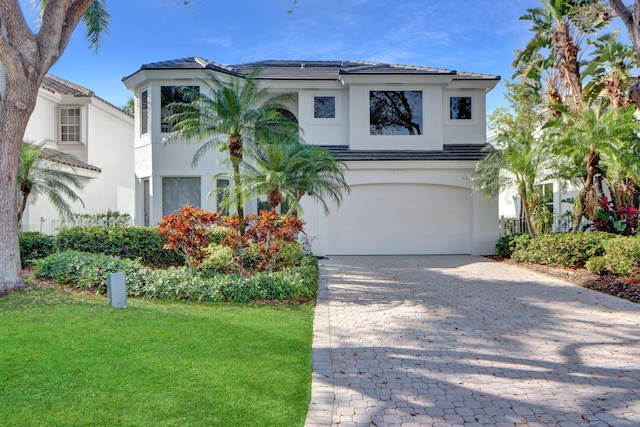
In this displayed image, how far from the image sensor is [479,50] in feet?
62.9

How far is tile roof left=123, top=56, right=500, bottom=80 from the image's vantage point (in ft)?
53.1

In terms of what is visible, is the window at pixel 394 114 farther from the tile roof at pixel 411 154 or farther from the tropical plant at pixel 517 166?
the tropical plant at pixel 517 166

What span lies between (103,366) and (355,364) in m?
2.92

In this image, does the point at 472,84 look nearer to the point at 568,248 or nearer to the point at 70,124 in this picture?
the point at 568,248

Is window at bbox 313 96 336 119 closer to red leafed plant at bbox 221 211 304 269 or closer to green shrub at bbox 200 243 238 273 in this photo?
red leafed plant at bbox 221 211 304 269

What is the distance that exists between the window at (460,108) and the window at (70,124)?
1632 centimetres

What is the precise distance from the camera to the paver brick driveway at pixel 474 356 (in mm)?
4305

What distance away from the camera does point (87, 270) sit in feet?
32.3

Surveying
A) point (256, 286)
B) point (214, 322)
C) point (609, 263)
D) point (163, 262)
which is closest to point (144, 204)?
point (163, 262)

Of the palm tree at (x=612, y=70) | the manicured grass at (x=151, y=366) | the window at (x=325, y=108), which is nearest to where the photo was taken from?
the manicured grass at (x=151, y=366)

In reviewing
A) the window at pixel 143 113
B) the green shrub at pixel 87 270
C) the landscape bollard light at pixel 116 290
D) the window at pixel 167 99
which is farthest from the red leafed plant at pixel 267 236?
the window at pixel 143 113

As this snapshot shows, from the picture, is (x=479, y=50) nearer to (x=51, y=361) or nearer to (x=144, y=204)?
(x=144, y=204)

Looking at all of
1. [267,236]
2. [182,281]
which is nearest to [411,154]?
[267,236]

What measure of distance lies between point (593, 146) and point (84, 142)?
1979 cm
